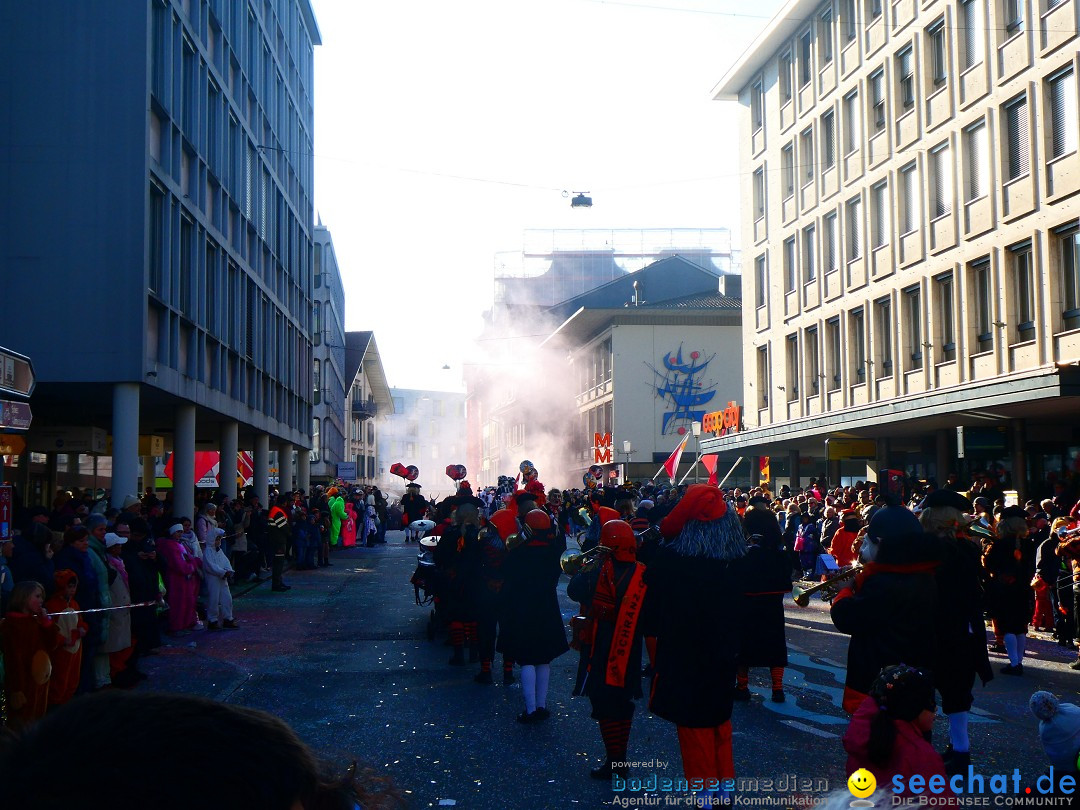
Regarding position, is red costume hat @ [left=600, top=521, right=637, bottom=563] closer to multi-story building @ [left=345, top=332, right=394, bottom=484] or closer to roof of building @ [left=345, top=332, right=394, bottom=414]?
roof of building @ [left=345, top=332, right=394, bottom=414]

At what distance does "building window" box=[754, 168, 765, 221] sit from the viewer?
38188mm

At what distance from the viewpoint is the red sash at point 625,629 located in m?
6.76

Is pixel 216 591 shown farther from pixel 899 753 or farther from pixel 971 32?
pixel 971 32

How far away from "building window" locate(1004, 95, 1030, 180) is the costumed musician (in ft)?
60.8

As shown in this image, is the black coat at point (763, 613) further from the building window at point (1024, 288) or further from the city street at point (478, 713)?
the building window at point (1024, 288)

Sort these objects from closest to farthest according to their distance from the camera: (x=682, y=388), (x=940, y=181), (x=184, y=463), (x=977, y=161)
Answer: (x=184, y=463), (x=977, y=161), (x=940, y=181), (x=682, y=388)

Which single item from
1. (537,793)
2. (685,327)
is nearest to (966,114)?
(537,793)

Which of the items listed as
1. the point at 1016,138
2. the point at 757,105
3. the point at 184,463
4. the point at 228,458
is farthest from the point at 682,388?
the point at 184,463

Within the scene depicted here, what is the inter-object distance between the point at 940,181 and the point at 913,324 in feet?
11.8

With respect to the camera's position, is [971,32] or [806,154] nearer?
[971,32]

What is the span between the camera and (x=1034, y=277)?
21750mm

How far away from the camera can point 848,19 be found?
3092cm

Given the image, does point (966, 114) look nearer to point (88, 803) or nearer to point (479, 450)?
point (88, 803)

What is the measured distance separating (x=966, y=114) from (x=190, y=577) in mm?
19095
